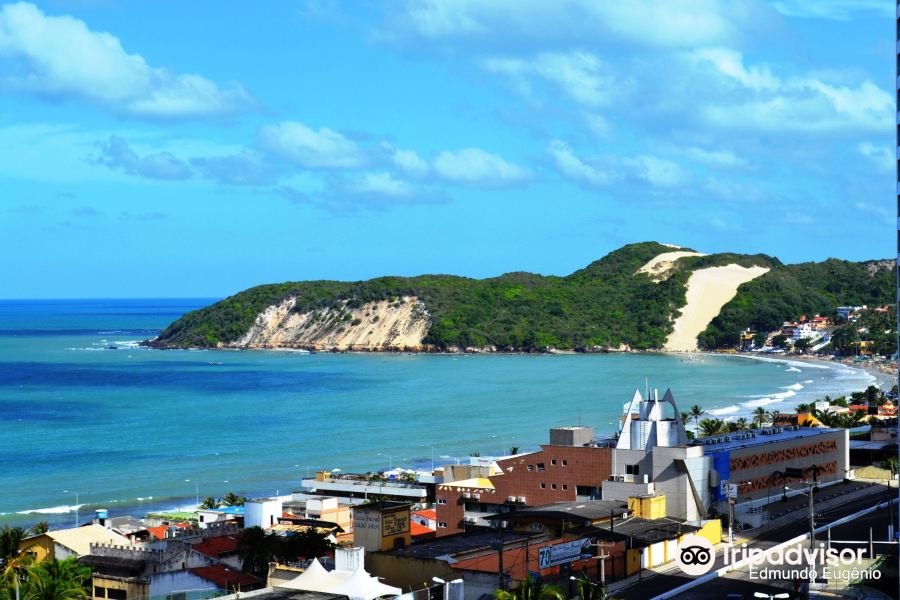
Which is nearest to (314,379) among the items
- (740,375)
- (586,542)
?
(740,375)

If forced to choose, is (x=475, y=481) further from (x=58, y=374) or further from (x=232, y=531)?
(x=58, y=374)

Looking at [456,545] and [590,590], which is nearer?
[590,590]

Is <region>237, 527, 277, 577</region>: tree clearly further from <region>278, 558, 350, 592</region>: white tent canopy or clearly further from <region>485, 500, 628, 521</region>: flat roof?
<region>278, 558, 350, 592</region>: white tent canopy

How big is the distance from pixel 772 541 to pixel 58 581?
23.0 meters

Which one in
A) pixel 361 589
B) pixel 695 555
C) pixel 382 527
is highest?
pixel 382 527

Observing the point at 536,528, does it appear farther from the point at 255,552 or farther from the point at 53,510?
the point at 53,510

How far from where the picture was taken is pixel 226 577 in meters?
40.7

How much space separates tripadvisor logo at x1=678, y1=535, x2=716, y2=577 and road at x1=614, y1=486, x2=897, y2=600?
335 mm

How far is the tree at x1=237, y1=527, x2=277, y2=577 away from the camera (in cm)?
4350

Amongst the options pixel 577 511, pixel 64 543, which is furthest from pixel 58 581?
pixel 577 511

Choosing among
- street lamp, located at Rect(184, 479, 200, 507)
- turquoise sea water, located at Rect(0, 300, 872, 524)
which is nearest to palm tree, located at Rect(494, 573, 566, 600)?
street lamp, located at Rect(184, 479, 200, 507)

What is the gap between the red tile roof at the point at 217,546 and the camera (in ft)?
148

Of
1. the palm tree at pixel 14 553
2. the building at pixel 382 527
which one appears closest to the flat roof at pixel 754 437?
the building at pixel 382 527

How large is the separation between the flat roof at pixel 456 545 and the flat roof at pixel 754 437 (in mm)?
11456
